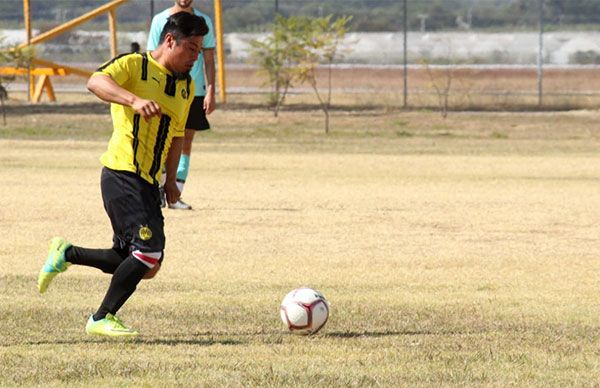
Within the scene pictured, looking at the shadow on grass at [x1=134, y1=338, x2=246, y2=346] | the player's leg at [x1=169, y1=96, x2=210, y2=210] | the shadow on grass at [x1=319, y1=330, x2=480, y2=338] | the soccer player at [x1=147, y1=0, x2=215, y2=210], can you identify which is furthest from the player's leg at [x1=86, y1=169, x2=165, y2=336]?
the player's leg at [x1=169, y1=96, x2=210, y2=210]

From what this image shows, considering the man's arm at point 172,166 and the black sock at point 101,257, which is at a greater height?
the man's arm at point 172,166

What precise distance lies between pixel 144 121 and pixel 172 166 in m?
0.48

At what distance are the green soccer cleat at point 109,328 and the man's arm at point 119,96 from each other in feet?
A: 3.74

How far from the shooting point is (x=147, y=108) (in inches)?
256

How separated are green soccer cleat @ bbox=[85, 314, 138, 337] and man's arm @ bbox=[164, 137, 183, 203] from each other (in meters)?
0.89

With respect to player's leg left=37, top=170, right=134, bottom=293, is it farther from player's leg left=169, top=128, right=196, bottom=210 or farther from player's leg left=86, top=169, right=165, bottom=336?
player's leg left=169, top=128, right=196, bottom=210

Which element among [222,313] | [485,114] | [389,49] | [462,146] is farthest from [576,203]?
[389,49]

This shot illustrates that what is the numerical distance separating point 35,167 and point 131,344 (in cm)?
1189

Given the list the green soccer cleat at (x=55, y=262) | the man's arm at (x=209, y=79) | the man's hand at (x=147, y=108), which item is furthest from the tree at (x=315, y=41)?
the man's hand at (x=147, y=108)

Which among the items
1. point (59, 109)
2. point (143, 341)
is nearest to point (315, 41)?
point (59, 109)

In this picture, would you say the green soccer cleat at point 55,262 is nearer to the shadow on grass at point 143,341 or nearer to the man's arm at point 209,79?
the shadow on grass at point 143,341

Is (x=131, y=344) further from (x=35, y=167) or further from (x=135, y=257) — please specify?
(x=35, y=167)

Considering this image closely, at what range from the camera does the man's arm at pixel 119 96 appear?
6512mm

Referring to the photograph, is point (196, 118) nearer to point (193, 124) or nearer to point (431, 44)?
point (193, 124)
